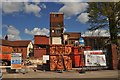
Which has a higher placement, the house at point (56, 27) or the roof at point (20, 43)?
the house at point (56, 27)

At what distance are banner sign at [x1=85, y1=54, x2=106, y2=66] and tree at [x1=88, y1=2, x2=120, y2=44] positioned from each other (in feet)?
36.2

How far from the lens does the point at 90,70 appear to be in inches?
908

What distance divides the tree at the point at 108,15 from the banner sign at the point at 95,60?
36.2 ft

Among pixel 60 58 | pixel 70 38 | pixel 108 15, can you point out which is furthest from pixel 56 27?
pixel 60 58

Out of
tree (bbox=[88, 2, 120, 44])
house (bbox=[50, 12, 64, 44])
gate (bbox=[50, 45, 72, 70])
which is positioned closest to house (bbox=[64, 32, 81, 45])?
house (bbox=[50, 12, 64, 44])

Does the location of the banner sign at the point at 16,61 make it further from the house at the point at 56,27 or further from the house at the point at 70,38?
the house at the point at 70,38

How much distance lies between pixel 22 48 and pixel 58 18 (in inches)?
567

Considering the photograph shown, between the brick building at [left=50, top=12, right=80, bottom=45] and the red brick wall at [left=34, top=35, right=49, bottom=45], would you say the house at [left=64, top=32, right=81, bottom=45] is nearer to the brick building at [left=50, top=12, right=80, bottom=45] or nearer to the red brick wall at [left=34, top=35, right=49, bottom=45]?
the brick building at [left=50, top=12, right=80, bottom=45]

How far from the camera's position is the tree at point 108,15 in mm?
33987

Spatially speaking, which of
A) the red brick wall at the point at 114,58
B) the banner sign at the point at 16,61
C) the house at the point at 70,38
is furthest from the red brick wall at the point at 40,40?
the red brick wall at the point at 114,58

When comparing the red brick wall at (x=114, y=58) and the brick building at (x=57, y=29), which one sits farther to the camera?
the brick building at (x=57, y=29)

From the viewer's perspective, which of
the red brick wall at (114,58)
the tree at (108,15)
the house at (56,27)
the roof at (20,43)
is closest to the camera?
the red brick wall at (114,58)

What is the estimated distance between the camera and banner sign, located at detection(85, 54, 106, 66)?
23.4m

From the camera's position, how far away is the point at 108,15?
33.9m
